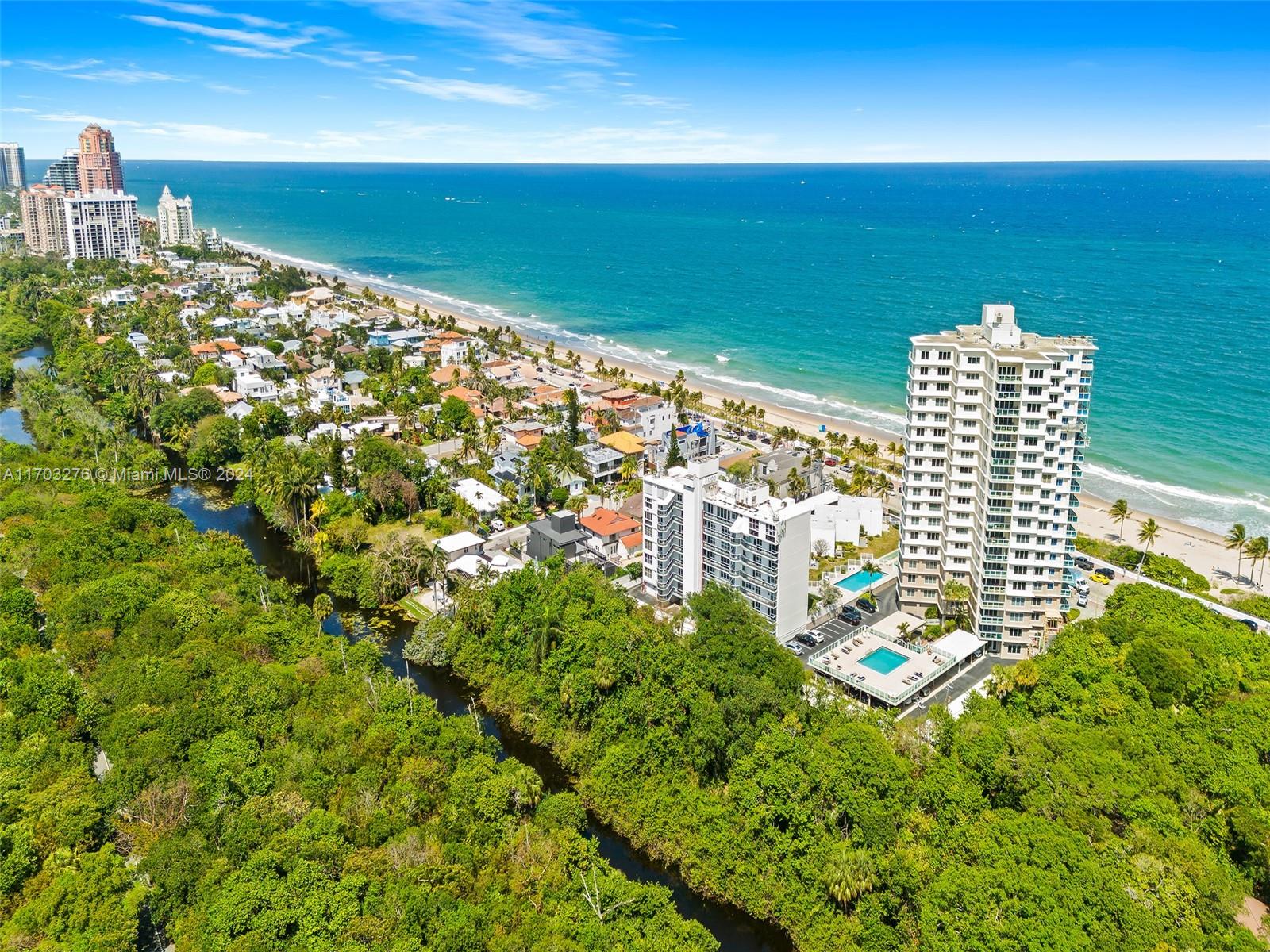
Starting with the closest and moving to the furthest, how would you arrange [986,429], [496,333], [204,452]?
1. [986,429]
2. [204,452]
3. [496,333]

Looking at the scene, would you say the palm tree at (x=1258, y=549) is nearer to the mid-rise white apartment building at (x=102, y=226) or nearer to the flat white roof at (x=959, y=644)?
the flat white roof at (x=959, y=644)

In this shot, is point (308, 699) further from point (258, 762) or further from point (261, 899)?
point (261, 899)

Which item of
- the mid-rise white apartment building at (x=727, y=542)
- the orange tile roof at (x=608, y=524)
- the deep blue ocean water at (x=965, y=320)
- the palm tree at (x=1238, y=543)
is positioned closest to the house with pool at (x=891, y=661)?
the mid-rise white apartment building at (x=727, y=542)

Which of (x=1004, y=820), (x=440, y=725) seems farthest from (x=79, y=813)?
(x=1004, y=820)

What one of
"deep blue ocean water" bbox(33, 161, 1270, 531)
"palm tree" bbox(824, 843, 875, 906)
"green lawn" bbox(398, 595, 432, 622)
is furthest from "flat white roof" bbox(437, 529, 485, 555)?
"deep blue ocean water" bbox(33, 161, 1270, 531)

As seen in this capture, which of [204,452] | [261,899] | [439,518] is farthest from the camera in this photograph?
[204,452]

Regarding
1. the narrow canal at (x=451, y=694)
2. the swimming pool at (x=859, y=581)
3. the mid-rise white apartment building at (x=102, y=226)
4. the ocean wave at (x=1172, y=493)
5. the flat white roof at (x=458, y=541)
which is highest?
the mid-rise white apartment building at (x=102, y=226)

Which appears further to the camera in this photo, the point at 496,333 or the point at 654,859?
the point at 496,333
